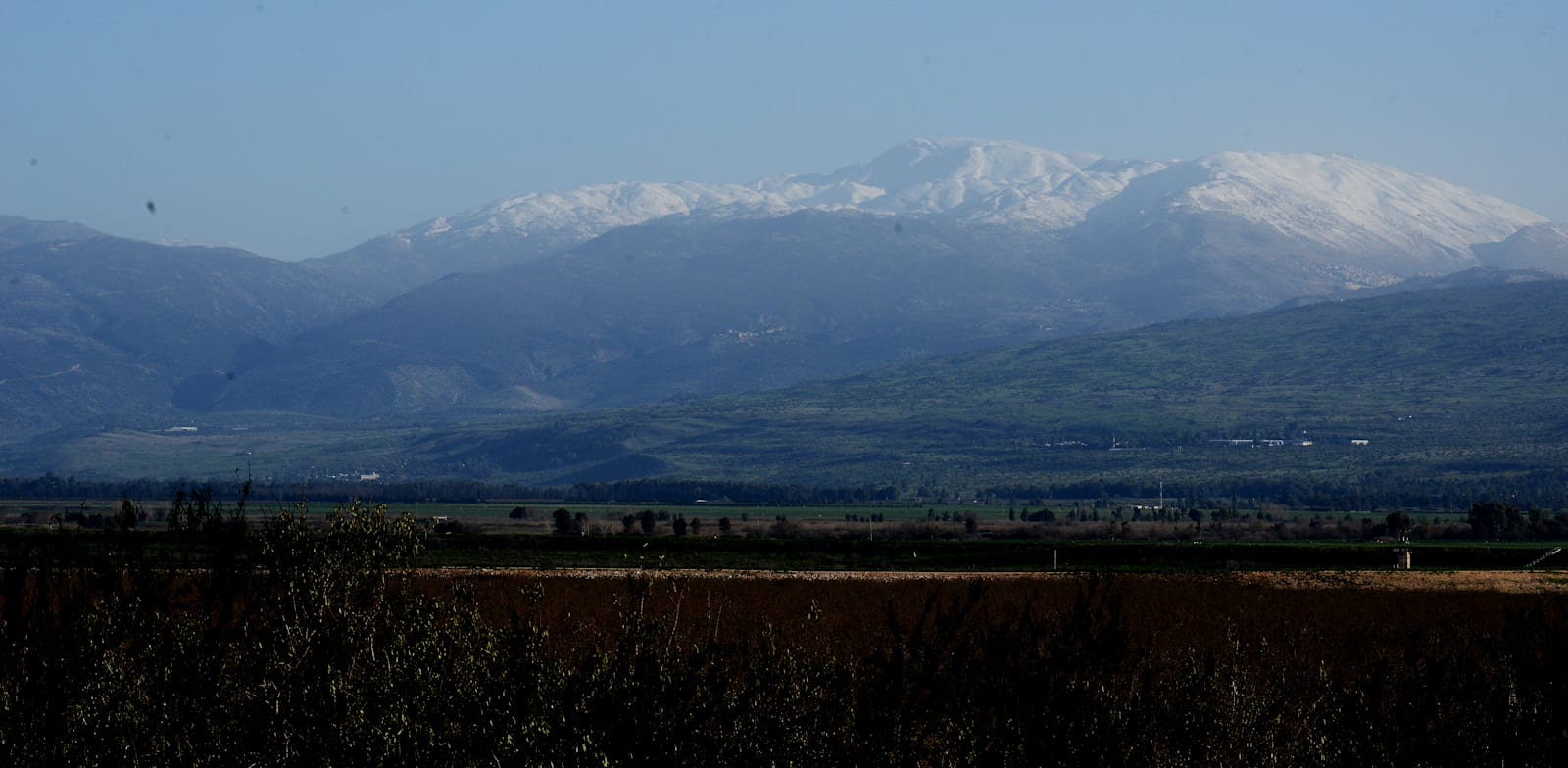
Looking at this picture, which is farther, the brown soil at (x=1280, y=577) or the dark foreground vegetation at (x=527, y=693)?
the brown soil at (x=1280, y=577)

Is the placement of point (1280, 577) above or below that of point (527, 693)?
below

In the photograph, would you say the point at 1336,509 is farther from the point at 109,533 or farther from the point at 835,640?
the point at 109,533

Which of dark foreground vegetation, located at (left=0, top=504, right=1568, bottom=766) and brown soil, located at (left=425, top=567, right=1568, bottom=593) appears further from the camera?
brown soil, located at (left=425, top=567, right=1568, bottom=593)

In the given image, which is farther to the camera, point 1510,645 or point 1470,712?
point 1510,645

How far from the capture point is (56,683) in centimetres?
1617

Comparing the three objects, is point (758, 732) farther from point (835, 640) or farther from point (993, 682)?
point (835, 640)

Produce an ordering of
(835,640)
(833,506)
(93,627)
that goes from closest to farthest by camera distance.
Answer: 1. (93,627)
2. (835,640)
3. (833,506)

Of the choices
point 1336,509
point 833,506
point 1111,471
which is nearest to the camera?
point 1336,509

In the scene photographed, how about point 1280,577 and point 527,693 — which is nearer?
point 527,693

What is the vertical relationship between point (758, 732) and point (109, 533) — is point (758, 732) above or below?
below

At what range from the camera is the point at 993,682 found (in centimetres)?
1825

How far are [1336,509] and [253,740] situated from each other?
13760cm

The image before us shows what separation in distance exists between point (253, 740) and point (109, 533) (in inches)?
172

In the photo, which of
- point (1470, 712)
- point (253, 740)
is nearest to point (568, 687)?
point (253, 740)
